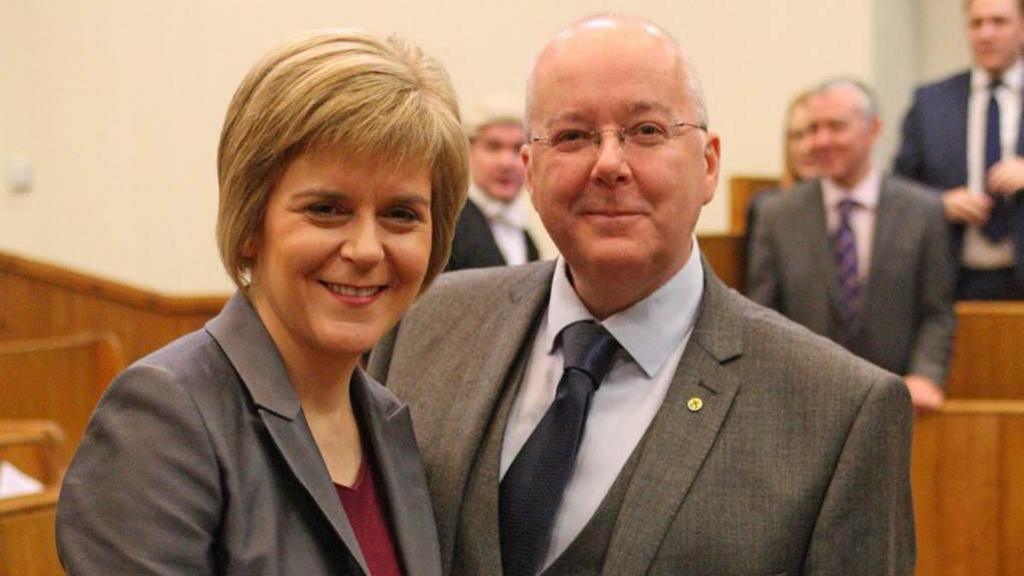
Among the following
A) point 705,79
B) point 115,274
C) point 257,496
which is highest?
point 257,496

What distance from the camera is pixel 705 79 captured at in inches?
A: 280

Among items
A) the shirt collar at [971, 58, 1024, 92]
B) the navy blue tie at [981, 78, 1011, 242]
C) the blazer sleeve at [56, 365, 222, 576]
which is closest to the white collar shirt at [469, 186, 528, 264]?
the navy blue tie at [981, 78, 1011, 242]

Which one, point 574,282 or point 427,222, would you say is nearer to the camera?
point 427,222

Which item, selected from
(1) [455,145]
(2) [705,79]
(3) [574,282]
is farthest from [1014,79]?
(1) [455,145]

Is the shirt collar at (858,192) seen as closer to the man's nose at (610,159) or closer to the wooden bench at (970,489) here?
the wooden bench at (970,489)

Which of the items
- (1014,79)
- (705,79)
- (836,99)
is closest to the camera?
(836,99)

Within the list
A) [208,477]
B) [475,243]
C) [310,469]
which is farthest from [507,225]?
[208,477]

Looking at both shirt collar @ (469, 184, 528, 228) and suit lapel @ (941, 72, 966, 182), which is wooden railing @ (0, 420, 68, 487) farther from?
suit lapel @ (941, 72, 966, 182)

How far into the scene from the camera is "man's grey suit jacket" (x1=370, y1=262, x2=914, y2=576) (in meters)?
1.85

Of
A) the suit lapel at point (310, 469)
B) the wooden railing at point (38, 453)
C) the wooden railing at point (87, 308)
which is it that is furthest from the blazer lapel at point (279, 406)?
the wooden railing at point (87, 308)

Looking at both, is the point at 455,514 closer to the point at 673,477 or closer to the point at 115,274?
the point at 673,477

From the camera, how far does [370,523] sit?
177 centimetres

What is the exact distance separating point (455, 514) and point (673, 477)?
0.95 ft

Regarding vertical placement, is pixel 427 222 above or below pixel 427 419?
above
